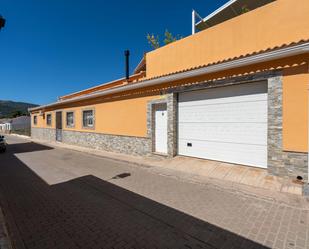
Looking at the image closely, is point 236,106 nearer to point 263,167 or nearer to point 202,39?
point 263,167

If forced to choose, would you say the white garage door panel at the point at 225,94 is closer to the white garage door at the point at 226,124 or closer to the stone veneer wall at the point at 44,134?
the white garage door at the point at 226,124

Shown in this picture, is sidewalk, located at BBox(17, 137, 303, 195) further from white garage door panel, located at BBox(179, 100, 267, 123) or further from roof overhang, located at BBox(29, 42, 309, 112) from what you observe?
roof overhang, located at BBox(29, 42, 309, 112)

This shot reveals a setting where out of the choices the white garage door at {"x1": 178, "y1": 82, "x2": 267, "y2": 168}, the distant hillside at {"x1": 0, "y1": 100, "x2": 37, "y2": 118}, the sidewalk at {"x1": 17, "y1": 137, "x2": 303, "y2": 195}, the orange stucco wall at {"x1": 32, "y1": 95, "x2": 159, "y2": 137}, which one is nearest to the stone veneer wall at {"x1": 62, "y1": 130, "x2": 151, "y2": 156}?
the orange stucco wall at {"x1": 32, "y1": 95, "x2": 159, "y2": 137}

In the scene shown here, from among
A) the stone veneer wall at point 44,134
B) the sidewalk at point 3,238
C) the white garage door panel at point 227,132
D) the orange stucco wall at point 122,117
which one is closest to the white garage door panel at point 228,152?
the white garage door panel at point 227,132

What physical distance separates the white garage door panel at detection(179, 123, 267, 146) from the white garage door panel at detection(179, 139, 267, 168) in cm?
18

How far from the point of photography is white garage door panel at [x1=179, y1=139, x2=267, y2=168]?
629 centimetres

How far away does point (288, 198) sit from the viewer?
4.56 meters

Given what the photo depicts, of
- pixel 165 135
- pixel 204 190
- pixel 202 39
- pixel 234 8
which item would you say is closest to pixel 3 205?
pixel 204 190

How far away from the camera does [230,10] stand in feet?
46.1

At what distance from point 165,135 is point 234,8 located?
11.1 metres

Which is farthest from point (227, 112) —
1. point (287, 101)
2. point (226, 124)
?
point (287, 101)

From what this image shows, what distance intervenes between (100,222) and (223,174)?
13.6 feet

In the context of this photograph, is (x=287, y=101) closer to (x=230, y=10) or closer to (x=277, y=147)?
(x=277, y=147)

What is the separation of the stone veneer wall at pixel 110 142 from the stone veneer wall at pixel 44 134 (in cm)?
391
